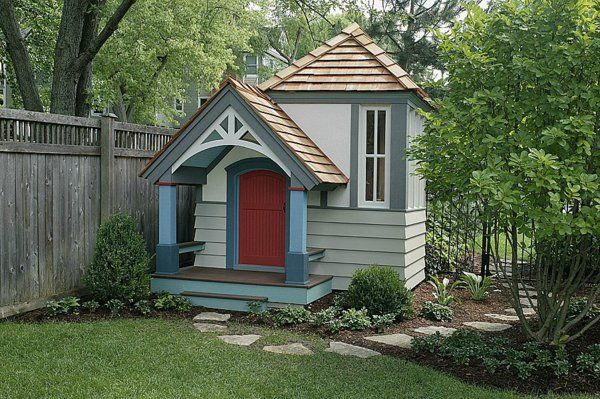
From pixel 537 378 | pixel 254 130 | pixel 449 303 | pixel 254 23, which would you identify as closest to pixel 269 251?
pixel 254 130

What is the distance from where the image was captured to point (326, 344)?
686cm

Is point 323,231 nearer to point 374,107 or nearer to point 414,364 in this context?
point 374,107

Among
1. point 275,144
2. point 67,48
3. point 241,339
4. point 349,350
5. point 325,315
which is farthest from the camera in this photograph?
point 67,48

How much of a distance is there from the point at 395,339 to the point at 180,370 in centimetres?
257

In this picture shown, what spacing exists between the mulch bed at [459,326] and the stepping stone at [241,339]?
0.63m

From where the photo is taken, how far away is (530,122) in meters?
6.00

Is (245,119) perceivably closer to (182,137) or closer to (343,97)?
(182,137)

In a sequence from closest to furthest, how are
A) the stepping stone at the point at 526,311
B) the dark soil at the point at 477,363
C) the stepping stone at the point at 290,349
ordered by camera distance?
1. the dark soil at the point at 477,363
2. the stepping stone at the point at 290,349
3. the stepping stone at the point at 526,311

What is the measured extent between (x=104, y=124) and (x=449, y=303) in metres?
5.34

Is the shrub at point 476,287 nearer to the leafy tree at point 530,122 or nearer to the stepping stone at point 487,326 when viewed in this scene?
the stepping stone at point 487,326

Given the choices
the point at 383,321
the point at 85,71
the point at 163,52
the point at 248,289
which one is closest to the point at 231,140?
the point at 248,289

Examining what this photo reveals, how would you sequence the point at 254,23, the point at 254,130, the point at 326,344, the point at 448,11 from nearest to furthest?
the point at 326,344 < the point at 254,130 < the point at 448,11 < the point at 254,23

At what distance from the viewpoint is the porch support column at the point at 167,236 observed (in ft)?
29.3

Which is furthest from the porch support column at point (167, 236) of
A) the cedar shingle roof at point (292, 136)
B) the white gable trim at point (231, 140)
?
the cedar shingle roof at point (292, 136)
